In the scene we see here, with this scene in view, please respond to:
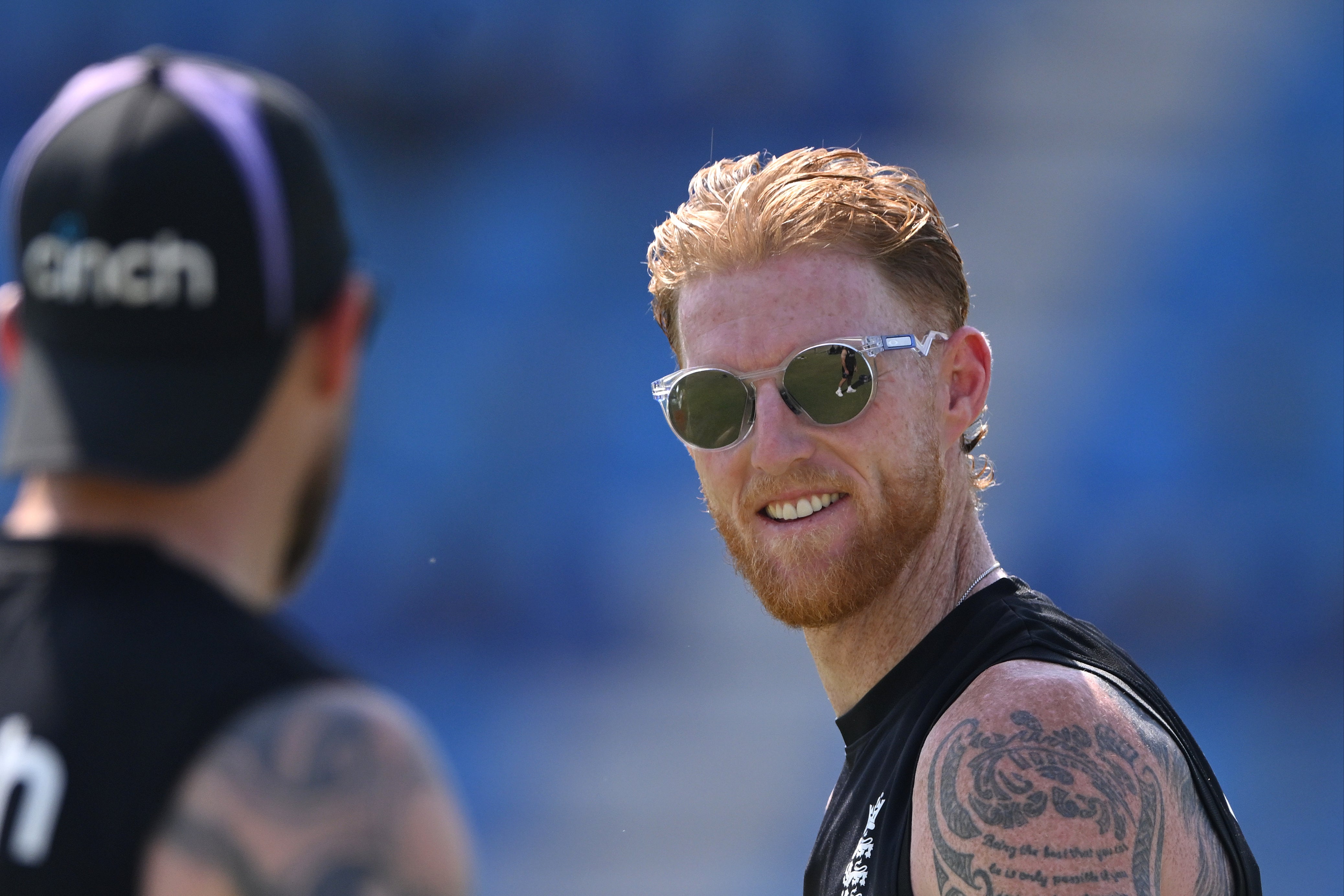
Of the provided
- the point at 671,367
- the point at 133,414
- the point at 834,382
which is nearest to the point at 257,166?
the point at 133,414

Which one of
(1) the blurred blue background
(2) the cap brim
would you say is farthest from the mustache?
(1) the blurred blue background

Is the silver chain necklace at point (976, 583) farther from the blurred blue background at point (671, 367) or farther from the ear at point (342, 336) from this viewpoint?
the blurred blue background at point (671, 367)

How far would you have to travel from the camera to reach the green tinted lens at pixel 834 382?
2.79m

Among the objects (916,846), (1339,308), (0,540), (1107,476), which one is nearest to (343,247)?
(0,540)

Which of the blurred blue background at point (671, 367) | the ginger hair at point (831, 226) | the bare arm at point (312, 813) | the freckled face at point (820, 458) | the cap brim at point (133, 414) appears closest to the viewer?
the bare arm at point (312, 813)

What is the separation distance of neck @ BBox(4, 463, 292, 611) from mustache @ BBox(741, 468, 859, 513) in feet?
5.07

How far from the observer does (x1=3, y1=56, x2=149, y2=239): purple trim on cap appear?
1.38 meters

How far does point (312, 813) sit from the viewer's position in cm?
125

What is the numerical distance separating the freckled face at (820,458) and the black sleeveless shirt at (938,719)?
0.21 metres

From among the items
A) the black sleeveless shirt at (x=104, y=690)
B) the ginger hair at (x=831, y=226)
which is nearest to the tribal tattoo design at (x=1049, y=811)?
the black sleeveless shirt at (x=104, y=690)

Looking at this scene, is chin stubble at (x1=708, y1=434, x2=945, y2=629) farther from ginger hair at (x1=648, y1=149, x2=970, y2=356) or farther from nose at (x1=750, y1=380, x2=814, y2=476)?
ginger hair at (x1=648, y1=149, x2=970, y2=356)

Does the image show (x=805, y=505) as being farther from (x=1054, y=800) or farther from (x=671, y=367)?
(x=671, y=367)

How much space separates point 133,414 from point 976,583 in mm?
1736

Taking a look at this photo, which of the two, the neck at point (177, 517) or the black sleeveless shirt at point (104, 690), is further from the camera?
the neck at point (177, 517)
